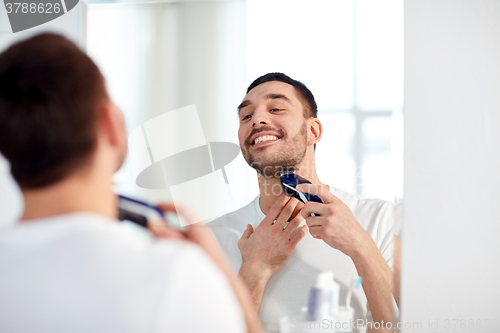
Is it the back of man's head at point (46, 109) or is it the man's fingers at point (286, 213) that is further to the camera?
the man's fingers at point (286, 213)

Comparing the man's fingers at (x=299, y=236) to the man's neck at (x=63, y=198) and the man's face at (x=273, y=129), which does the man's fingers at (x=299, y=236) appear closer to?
the man's face at (x=273, y=129)

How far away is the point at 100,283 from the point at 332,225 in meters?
0.57

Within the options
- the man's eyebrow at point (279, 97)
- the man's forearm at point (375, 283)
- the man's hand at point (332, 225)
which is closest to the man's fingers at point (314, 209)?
the man's hand at point (332, 225)

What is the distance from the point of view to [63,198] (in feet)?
1.37

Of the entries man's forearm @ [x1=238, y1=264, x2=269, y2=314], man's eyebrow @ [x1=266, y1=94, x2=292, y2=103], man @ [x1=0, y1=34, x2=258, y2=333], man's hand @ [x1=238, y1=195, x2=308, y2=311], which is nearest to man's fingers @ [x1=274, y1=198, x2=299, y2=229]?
man's hand @ [x1=238, y1=195, x2=308, y2=311]

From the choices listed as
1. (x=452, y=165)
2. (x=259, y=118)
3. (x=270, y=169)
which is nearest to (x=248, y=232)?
(x=270, y=169)

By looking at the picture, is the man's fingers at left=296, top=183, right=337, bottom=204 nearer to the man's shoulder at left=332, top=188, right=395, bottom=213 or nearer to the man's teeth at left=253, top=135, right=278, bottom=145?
the man's shoulder at left=332, top=188, right=395, bottom=213

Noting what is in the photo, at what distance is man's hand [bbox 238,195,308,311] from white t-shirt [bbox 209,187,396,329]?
0.01 metres

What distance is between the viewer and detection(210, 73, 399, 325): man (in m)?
0.84

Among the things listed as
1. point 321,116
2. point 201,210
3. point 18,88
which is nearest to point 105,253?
point 18,88

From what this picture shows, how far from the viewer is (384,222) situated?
2.86 ft

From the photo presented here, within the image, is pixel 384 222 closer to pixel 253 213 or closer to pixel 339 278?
pixel 339 278

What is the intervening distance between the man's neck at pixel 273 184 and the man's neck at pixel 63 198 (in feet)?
1.65

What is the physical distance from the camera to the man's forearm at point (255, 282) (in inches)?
33.0
